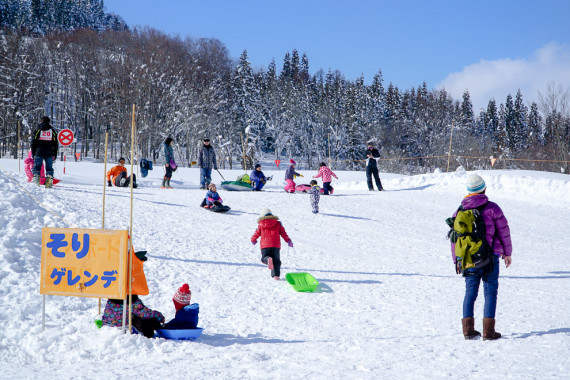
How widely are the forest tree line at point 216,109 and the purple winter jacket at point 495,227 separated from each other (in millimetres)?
31112

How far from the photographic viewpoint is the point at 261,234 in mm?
7730

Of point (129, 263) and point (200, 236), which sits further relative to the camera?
point (200, 236)

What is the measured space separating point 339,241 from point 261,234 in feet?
11.4

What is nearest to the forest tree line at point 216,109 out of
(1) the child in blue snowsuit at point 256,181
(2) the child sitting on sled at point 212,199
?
(1) the child in blue snowsuit at point 256,181

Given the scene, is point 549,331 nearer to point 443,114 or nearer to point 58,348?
point 58,348

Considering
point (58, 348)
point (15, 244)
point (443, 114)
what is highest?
point (443, 114)

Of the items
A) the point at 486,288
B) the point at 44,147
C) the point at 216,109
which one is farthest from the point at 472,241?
the point at 216,109

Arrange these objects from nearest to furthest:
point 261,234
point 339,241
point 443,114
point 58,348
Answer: point 58,348
point 261,234
point 339,241
point 443,114

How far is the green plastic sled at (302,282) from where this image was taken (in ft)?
22.4

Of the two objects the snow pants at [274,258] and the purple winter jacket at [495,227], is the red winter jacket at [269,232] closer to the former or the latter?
the snow pants at [274,258]

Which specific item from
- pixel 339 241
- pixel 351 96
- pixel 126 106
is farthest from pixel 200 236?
pixel 351 96

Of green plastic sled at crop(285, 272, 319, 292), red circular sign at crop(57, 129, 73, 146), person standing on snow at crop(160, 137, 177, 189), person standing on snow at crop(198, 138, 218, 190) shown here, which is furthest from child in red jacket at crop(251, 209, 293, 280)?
red circular sign at crop(57, 129, 73, 146)

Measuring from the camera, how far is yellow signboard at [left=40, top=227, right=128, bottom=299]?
450 centimetres

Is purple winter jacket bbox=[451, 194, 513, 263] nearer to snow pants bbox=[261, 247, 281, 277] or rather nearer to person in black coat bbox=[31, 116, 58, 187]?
snow pants bbox=[261, 247, 281, 277]
